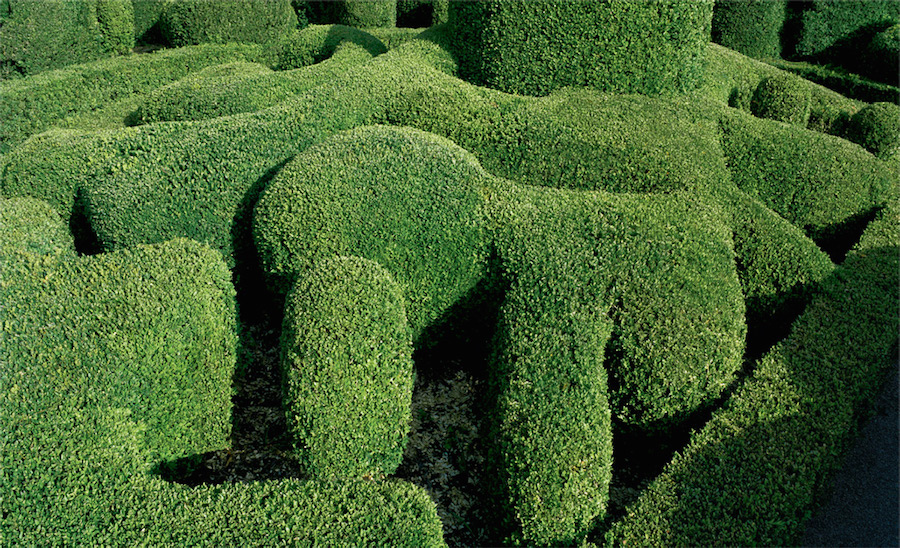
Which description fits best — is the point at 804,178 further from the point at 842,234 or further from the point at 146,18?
the point at 146,18

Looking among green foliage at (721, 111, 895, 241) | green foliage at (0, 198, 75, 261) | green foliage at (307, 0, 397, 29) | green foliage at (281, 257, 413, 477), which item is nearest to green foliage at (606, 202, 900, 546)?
green foliage at (721, 111, 895, 241)

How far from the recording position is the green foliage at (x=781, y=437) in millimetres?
4891

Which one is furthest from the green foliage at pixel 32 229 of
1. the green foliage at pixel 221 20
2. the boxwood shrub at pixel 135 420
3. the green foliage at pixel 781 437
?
the green foliage at pixel 221 20

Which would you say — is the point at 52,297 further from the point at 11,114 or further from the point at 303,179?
the point at 11,114

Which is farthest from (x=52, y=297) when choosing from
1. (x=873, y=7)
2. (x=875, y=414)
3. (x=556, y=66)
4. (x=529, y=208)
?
(x=873, y=7)

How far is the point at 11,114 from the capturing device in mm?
11266

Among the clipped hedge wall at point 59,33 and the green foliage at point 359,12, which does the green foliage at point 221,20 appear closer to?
the clipped hedge wall at point 59,33

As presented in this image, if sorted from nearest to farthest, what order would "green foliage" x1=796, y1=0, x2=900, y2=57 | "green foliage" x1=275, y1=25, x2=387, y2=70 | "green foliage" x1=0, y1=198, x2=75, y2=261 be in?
1. "green foliage" x1=0, y1=198, x2=75, y2=261
2. "green foliage" x1=275, y1=25, x2=387, y2=70
3. "green foliage" x1=796, y1=0, x2=900, y2=57

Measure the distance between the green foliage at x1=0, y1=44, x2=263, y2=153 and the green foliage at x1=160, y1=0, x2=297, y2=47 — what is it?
787 mm

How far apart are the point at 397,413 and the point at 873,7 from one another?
1814 cm

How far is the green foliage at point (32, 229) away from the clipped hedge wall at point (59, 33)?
6756 millimetres

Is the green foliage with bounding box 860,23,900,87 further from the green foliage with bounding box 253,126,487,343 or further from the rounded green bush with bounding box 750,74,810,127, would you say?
the green foliage with bounding box 253,126,487,343

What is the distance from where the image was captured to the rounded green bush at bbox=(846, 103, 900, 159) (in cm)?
1106

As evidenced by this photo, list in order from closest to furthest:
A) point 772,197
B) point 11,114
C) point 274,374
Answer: point 274,374 < point 772,197 < point 11,114
